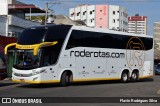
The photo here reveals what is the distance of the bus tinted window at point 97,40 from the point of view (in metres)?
25.3

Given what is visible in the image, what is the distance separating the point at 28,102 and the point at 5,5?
34.7 metres

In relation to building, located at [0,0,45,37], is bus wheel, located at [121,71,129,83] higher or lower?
lower

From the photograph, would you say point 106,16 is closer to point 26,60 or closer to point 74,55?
point 74,55

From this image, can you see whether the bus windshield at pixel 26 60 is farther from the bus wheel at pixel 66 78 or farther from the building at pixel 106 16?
the building at pixel 106 16

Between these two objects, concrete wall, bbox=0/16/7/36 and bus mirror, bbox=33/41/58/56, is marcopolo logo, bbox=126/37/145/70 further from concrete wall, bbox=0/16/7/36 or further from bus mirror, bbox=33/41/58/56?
concrete wall, bbox=0/16/7/36

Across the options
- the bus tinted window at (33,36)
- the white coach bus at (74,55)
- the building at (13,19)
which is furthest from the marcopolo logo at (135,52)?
the building at (13,19)

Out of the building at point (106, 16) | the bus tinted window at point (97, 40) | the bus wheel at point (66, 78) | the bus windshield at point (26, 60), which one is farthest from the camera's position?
the building at point (106, 16)

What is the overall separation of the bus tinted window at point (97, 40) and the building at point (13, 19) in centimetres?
1536

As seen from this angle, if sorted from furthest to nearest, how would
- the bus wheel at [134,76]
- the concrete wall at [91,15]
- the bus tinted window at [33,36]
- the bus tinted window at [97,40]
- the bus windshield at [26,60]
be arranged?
the concrete wall at [91,15] → the bus wheel at [134,76] → the bus tinted window at [97,40] → the bus tinted window at [33,36] → the bus windshield at [26,60]

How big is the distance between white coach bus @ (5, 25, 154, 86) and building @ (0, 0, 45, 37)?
1529 centimetres

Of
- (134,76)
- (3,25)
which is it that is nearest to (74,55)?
(134,76)

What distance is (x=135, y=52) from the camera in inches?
1234

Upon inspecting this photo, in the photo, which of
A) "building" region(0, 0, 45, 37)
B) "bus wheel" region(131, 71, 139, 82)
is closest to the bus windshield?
"bus wheel" region(131, 71, 139, 82)

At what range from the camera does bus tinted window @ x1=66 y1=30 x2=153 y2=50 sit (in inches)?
995
